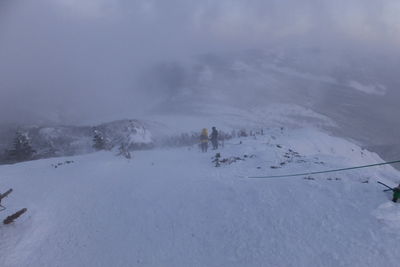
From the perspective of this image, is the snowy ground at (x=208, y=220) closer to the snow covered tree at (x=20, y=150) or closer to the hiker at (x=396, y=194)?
the hiker at (x=396, y=194)

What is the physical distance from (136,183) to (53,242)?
5.84m

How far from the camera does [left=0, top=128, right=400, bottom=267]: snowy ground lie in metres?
9.20

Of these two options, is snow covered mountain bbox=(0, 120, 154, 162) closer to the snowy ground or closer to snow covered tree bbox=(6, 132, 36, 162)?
snow covered tree bbox=(6, 132, 36, 162)

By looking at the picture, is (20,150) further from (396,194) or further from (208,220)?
(396,194)

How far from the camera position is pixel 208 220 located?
11594mm

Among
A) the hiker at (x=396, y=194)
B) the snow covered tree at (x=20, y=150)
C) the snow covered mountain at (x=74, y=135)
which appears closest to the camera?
the hiker at (x=396, y=194)

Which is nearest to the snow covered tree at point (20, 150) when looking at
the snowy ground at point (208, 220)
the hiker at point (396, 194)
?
the snowy ground at point (208, 220)

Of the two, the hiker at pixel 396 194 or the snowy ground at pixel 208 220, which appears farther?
the hiker at pixel 396 194

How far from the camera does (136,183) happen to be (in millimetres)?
16750

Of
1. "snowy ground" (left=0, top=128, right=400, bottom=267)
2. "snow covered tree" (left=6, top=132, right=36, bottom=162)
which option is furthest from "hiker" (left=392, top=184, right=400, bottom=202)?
"snow covered tree" (left=6, top=132, right=36, bottom=162)

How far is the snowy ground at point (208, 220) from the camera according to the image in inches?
362

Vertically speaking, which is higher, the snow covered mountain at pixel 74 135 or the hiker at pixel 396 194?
the hiker at pixel 396 194

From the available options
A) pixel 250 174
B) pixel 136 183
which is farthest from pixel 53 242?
pixel 250 174

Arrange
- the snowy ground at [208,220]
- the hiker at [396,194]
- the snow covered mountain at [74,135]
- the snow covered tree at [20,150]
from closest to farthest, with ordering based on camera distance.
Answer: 1. the snowy ground at [208,220]
2. the hiker at [396,194]
3. the snow covered tree at [20,150]
4. the snow covered mountain at [74,135]
